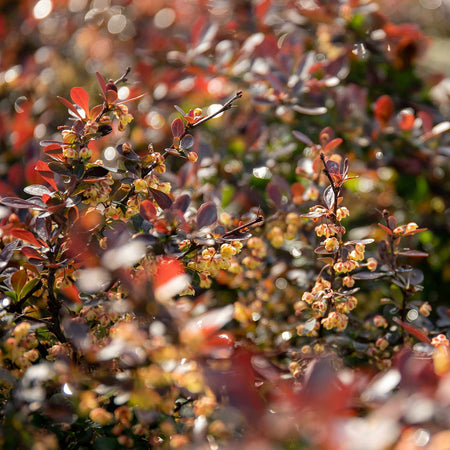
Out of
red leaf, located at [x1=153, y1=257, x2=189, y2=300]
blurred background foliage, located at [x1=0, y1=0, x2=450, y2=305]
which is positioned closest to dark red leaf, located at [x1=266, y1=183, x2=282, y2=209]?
blurred background foliage, located at [x1=0, y1=0, x2=450, y2=305]

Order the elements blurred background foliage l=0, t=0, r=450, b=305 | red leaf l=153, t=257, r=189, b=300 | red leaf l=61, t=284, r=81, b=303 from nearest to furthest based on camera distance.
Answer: red leaf l=153, t=257, r=189, b=300, red leaf l=61, t=284, r=81, b=303, blurred background foliage l=0, t=0, r=450, b=305

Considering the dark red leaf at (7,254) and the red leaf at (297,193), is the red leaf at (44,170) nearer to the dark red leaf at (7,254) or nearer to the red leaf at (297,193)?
the dark red leaf at (7,254)

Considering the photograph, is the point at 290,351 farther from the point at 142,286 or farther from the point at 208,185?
the point at 208,185

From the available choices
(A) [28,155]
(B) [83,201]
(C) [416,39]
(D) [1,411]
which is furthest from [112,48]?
(D) [1,411]

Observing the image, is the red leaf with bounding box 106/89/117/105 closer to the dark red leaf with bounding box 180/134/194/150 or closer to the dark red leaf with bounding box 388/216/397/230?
the dark red leaf with bounding box 180/134/194/150

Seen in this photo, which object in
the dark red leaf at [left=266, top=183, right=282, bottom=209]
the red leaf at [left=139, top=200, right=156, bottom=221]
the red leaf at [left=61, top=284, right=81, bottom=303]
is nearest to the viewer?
the red leaf at [left=139, top=200, right=156, bottom=221]

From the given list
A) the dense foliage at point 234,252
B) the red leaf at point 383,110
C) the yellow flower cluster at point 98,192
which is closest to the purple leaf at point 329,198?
the dense foliage at point 234,252

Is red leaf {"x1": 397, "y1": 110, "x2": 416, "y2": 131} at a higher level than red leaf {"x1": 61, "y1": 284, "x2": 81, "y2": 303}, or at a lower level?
lower

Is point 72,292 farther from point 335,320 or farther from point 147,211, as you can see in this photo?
point 335,320
